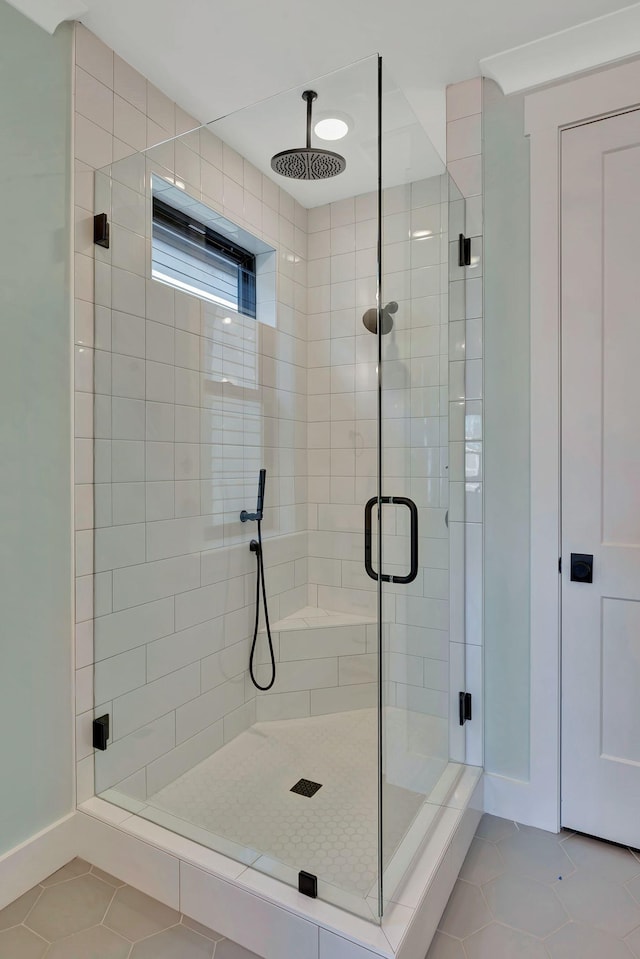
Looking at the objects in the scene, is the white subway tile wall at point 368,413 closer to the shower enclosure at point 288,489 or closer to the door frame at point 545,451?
the shower enclosure at point 288,489

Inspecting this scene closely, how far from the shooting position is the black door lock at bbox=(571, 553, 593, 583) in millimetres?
1756

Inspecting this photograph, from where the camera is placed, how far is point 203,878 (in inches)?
55.5

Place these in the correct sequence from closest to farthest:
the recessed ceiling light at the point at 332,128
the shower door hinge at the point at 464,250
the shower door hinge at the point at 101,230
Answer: the recessed ceiling light at the point at 332,128 → the shower door hinge at the point at 101,230 → the shower door hinge at the point at 464,250

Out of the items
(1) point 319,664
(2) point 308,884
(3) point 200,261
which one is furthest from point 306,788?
(3) point 200,261

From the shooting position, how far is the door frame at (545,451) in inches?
70.4

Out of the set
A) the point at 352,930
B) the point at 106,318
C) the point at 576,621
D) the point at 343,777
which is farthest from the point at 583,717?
the point at 106,318

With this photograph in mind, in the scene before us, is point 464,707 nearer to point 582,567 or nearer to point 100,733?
point 582,567

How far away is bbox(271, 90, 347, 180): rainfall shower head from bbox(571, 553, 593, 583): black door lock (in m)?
1.39

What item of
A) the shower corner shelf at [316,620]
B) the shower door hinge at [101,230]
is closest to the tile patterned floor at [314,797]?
the shower corner shelf at [316,620]

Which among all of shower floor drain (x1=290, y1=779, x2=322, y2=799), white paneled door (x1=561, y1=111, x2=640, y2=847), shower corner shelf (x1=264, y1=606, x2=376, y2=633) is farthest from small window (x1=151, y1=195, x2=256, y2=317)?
shower floor drain (x1=290, y1=779, x2=322, y2=799)

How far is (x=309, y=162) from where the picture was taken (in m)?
1.49

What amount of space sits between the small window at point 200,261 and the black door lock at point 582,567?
1.31 metres

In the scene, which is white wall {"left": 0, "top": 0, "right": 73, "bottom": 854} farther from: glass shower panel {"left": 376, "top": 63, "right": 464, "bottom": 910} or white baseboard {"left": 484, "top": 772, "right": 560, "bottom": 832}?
white baseboard {"left": 484, "top": 772, "right": 560, "bottom": 832}

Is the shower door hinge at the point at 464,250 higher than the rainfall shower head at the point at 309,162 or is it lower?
lower
